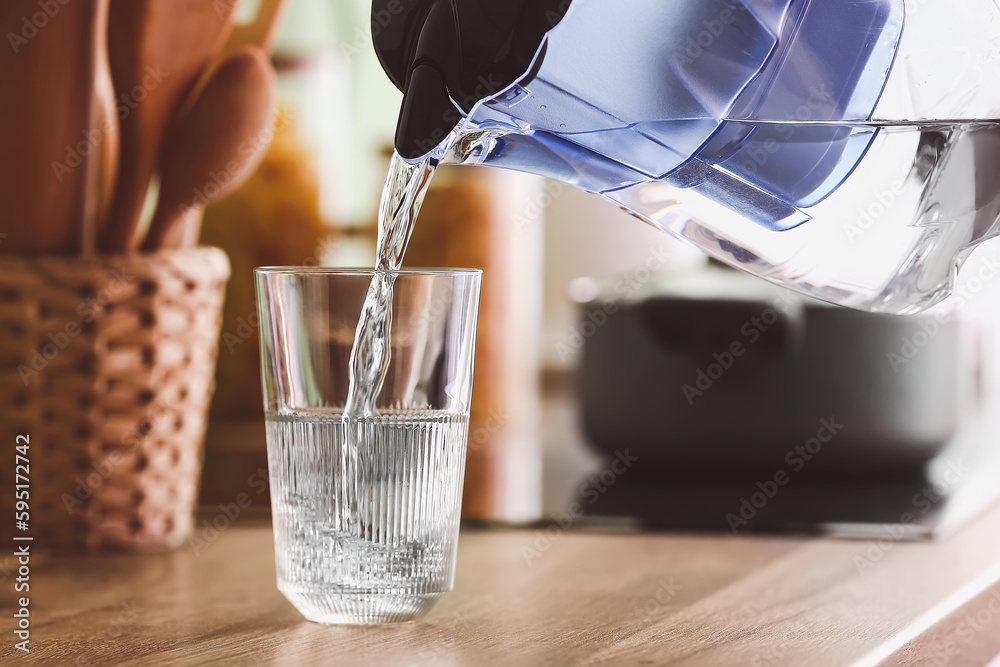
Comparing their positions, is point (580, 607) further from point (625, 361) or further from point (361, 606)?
point (625, 361)

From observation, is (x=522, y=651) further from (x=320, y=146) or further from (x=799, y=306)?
(x=320, y=146)

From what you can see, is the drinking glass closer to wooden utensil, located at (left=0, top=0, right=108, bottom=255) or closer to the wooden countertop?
the wooden countertop

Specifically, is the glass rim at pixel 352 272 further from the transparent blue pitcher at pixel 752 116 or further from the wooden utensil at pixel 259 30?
the wooden utensil at pixel 259 30

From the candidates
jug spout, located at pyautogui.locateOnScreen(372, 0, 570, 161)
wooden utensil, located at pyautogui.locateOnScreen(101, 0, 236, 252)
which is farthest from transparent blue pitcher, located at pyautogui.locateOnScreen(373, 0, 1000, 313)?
wooden utensil, located at pyautogui.locateOnScreen(101, 0, 236, 252)

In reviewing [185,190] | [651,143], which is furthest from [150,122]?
[651,143]

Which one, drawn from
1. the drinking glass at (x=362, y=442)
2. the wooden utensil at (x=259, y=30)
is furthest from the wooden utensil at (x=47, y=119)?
the drinking glass at (x=362, y=442)

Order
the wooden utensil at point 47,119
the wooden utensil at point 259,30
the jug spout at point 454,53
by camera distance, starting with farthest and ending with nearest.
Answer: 1. the wooden utensil at point 259,30
2. the wooden utensil at point 47,119
3. the jug spout at point 454,53
